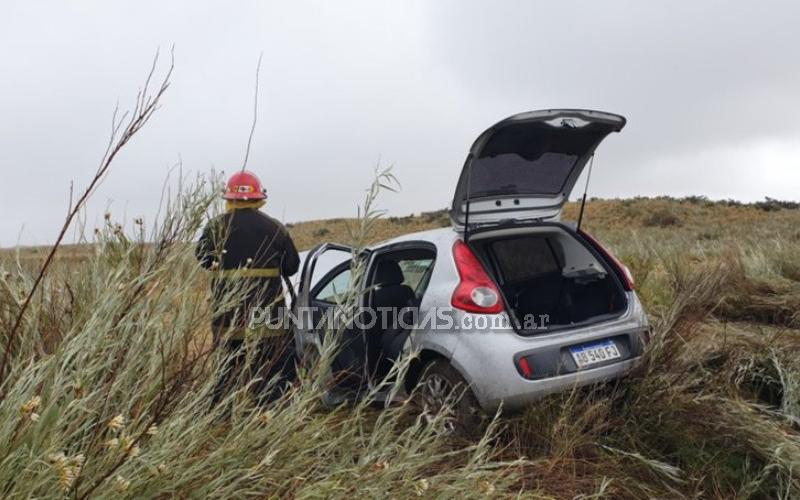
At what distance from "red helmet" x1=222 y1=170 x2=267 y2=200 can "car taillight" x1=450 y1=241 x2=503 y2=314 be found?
6.61 ft

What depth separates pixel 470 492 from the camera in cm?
214

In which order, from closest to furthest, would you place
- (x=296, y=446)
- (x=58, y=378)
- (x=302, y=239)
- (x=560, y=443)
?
(x=58, y=378), (x=296, y=446), (x=560, y=443), (x=302, y=239)

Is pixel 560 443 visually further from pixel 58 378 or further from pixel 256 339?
pixel 58 378

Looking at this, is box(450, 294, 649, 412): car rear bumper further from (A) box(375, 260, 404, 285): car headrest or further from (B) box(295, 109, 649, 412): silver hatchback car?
(A) box(375, 260, 404, 285): car headrest

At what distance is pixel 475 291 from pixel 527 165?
1303mm

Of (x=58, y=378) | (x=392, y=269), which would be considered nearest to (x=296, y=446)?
(x=58, y=378)

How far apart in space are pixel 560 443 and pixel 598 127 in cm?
225

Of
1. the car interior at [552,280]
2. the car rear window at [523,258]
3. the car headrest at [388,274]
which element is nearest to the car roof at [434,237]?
the car headrest at [388,274]

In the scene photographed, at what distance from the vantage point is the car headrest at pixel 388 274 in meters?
4.62

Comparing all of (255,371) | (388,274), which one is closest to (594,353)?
(388,274)

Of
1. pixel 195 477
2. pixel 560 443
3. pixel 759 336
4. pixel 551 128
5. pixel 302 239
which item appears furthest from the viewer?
pixel 302 239

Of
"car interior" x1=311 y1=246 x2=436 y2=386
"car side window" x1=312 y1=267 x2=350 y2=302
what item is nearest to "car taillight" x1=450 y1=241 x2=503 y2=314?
"car interior" x1=311 y1=246 x2=436 y2=386

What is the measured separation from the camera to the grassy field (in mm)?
1674

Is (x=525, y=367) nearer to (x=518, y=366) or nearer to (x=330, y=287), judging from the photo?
(x=518, y=366)
